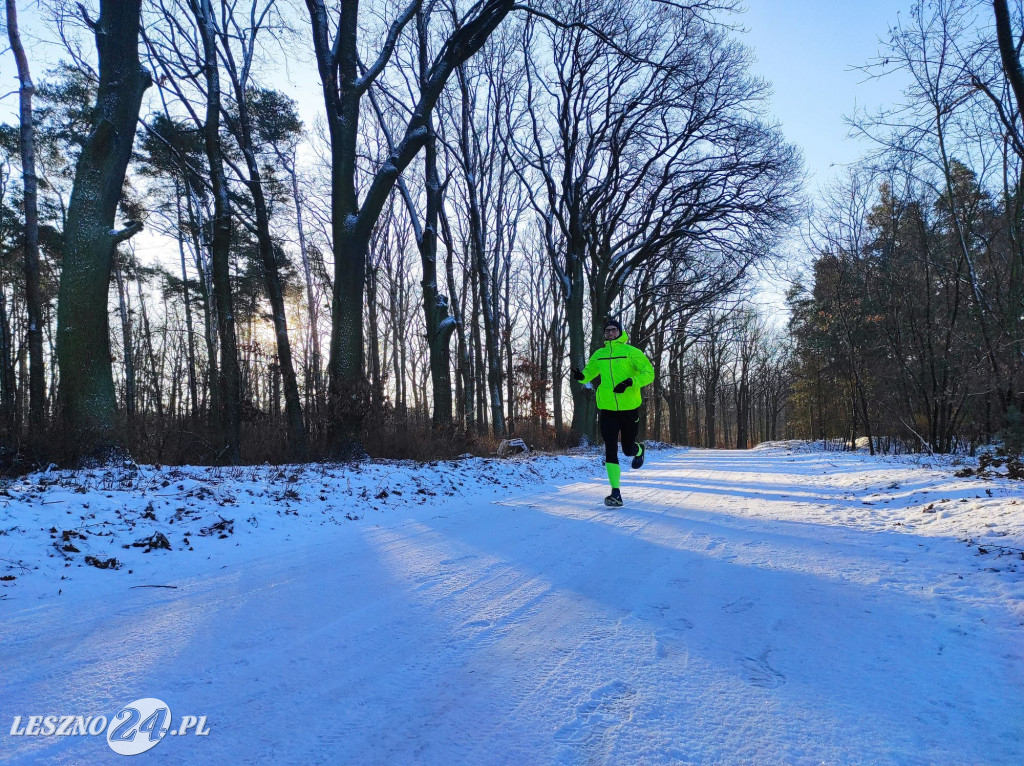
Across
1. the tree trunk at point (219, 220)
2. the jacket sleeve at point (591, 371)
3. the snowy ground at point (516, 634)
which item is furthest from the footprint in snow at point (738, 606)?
the tree trunk at point (219, 220)

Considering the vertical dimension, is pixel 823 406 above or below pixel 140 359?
below

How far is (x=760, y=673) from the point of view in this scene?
177 centimetres

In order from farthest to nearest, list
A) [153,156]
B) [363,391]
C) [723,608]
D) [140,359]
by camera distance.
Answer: [140,359] → [153,156] → [363,391] → [723,608]

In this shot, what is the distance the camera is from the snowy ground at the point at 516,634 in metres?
1.41

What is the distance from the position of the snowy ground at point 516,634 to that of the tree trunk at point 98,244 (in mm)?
1745

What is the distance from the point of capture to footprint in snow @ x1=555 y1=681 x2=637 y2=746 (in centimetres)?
141

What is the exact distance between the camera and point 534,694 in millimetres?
1631

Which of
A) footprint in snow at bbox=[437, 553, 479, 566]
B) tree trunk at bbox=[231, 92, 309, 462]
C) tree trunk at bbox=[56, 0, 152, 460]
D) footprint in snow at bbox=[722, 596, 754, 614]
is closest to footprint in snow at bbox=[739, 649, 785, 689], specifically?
footprint in snow at bbox=[722, 596, 754, 614]

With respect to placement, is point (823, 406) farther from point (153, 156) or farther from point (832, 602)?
point (153, 156)

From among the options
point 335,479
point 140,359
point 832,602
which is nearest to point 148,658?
point 832,602

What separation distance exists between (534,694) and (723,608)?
4.02 feet
